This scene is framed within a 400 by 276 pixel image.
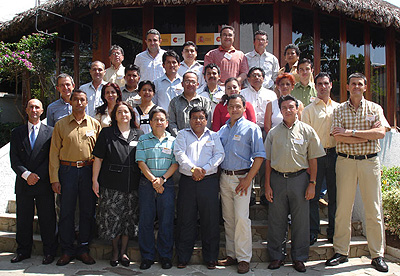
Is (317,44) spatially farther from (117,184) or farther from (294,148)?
(117,184)

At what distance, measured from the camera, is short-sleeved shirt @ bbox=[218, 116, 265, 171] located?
4398 mm

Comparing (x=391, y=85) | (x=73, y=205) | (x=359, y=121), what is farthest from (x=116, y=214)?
(x=391, y=85)

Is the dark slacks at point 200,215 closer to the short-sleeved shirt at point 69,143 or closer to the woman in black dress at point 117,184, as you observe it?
the woman in black dress at point 117,184

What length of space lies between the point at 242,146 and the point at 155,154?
105 centimetres

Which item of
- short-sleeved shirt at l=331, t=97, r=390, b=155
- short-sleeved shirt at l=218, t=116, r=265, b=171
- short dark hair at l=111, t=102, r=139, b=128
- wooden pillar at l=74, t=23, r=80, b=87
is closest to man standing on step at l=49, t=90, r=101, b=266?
short dark hair at l=111, t=102, r=139, b=128

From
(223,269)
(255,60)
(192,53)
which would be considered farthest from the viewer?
(255,60)

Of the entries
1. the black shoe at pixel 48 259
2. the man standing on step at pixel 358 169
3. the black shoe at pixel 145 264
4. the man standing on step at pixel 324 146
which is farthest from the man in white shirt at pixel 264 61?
the black shoe at pixel 48 259

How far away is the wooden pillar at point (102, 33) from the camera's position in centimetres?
863

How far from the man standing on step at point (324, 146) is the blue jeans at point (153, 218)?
6.08 feet


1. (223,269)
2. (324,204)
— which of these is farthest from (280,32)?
(223,269)

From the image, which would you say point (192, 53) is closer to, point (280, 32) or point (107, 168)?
point (107, 168)

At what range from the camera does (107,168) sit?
4.46 m

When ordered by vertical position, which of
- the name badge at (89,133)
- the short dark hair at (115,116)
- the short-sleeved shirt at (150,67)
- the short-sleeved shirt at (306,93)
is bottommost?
the name badge at (89,133)

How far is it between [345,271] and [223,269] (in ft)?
4.75
